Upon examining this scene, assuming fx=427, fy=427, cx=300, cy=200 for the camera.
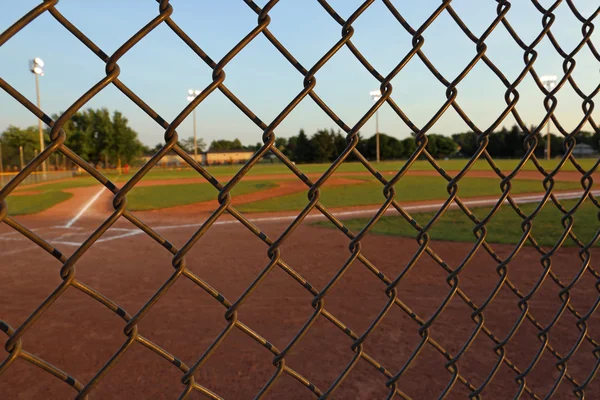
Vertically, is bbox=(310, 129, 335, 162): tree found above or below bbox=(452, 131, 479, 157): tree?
above

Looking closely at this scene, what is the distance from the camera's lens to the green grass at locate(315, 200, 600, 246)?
345 inches

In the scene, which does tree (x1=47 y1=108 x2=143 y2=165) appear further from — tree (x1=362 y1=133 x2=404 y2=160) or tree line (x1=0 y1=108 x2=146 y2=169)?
tree (x1=362 y1=133 x2=404 y2=160)

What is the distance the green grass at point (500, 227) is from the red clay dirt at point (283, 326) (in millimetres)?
956

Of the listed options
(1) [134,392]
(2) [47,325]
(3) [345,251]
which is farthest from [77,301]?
(3) [345,251]

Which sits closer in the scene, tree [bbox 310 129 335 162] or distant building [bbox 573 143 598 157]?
distant building [bbox 573 143 598 157]

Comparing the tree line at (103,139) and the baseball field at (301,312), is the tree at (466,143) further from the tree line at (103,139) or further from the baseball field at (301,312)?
the baseball field at (301,312)

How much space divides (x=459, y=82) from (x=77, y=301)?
5315mm

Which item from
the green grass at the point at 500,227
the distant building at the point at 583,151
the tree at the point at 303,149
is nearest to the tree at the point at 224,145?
the tree at the point at 303,149

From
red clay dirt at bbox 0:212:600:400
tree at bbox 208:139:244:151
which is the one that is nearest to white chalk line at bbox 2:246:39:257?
red clay dirt at bbox 0:212:600:400

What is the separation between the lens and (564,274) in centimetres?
606

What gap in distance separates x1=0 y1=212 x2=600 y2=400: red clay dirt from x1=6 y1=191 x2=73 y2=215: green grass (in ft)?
28.9

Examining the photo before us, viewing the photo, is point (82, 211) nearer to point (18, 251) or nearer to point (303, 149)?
point (18, 251)

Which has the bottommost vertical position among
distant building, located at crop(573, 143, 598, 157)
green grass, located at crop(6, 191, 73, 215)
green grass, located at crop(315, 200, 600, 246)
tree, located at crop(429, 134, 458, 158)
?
distant building, located at crop(573, 143, 598, 157)

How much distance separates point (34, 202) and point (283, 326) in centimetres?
1821
